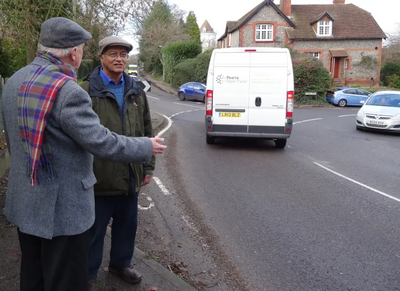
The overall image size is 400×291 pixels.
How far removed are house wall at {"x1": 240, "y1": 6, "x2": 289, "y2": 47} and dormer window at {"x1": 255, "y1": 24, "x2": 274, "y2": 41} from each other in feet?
1.13

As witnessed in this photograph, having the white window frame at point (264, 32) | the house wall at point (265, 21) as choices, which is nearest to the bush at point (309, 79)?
the house wall at point (265, 21)

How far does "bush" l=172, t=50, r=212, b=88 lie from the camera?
3656 cm

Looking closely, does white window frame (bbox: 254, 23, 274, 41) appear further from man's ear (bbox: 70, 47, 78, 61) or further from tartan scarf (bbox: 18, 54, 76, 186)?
tartan scarf (bbox: 18, 54, 76, 186)

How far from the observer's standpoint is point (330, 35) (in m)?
42.2

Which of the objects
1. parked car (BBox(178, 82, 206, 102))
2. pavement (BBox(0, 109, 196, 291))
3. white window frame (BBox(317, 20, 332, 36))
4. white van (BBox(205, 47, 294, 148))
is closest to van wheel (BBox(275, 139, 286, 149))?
Answer: white van (BBox(205, 47, 294, 148))

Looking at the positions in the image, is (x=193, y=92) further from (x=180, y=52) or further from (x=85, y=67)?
(x=180, y=52)

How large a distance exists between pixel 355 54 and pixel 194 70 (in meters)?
17.5

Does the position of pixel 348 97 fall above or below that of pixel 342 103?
above

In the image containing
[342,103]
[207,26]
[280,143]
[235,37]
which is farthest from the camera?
[207,26]

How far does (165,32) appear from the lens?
56.3m

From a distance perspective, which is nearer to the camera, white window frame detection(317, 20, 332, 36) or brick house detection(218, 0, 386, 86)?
brick house detection(218, 0, 386, 86)

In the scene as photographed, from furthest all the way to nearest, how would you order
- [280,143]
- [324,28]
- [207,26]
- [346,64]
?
[207,26] → [324,28] → [346,64] → [280,143]

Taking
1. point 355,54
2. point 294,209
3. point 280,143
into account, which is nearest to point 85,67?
point 355,54

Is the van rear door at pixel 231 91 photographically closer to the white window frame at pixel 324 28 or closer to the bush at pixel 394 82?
the bush at pixel 394 82
